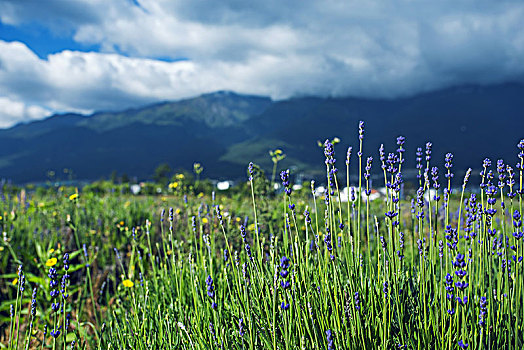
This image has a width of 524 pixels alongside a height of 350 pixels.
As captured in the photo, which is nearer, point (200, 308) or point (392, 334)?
point (392, 334)

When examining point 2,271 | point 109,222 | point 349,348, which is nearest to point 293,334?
point 349,348

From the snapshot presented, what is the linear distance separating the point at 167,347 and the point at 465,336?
1.37m

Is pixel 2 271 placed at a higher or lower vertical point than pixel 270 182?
lower

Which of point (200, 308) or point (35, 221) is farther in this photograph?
point (35, 221)

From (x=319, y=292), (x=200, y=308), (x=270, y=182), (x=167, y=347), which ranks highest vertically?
(x=270, y=182)

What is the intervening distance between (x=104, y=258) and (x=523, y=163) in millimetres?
4066

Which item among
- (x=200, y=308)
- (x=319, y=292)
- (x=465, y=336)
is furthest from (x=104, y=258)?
(x=465, y=336)

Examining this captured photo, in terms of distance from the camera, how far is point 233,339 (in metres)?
1.84

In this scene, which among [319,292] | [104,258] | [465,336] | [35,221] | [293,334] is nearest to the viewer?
[465,336]

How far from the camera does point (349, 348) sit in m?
1.51

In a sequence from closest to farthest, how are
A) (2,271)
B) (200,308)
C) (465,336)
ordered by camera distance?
1. (465,336)
2. (200,308)
3. (2,271)

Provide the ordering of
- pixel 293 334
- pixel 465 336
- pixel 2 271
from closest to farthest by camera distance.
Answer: pixel 465 336 → pixel 293 334 → pixel 2 271

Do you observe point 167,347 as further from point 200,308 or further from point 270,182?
point 270,182

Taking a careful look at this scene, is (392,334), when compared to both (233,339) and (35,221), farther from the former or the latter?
(35,221)
